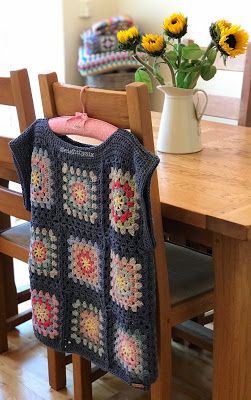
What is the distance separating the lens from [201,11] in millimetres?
3363

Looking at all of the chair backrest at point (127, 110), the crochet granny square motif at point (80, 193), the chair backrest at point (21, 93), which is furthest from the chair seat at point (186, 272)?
the chair backrest at point (21, 93)

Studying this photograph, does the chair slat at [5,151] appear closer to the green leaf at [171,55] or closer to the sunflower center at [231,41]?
the green leaf at [171,55]

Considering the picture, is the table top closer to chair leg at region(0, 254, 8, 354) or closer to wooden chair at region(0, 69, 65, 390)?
wooden chair at region(0, 69, 65, 390)

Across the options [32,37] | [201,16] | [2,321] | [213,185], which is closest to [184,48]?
[213,185]

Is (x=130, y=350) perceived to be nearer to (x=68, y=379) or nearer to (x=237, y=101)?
(x=68, y=379)

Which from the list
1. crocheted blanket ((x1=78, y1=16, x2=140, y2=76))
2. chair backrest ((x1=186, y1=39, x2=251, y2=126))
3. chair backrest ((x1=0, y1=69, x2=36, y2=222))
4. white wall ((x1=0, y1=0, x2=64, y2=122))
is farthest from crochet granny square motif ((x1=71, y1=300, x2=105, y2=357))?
crocheted blanket ((x1=78, y1=16, x2=140, y2=76))

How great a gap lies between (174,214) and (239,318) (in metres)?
0.29

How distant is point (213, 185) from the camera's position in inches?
61.4

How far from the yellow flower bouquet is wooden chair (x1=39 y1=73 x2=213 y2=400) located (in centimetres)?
33

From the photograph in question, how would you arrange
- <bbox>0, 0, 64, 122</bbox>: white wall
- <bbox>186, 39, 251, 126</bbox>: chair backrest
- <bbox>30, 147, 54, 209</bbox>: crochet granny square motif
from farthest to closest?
<bbox>0, 0, 64, 122</bbox>: white wall < <bbox>186, 39, 251, 126</bbox>: chair backrest < <bbox>30, 147, 54, 209</bbox>: crochet granny square motif

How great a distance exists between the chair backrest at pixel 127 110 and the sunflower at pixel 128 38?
362 mm

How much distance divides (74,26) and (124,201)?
247cm

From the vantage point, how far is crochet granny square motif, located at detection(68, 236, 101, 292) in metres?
1.50

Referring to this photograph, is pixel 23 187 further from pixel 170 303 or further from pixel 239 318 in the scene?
pixel 239 318
